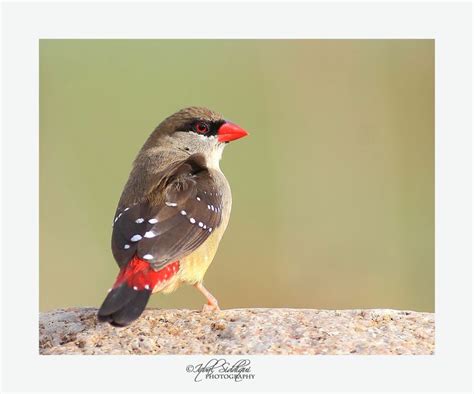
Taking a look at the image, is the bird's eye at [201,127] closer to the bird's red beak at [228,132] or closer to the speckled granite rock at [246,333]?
the bird's red beak at [228,132]

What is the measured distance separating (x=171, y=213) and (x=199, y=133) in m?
1.16

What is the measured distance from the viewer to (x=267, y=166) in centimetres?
759

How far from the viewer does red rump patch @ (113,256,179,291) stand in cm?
451

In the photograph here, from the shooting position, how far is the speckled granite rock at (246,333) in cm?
469

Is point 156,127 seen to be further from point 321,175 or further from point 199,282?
point 321,175

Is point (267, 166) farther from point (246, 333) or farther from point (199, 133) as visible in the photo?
point (246, 333)

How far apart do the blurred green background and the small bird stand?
573 millimetres

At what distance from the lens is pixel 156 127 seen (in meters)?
6.15

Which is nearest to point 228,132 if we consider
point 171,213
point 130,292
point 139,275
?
point 171,213
